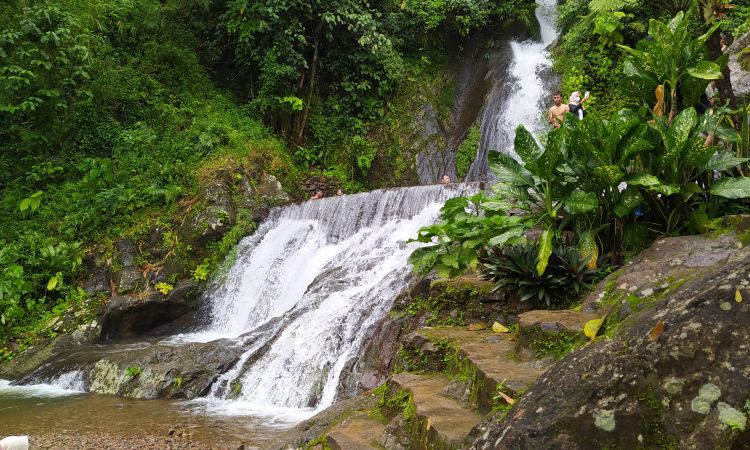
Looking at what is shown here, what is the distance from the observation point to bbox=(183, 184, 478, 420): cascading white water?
6715 millimetres

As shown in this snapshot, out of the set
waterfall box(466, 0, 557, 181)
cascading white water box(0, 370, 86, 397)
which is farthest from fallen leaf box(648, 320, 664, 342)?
waterfall box(466, 0, 557, 181)

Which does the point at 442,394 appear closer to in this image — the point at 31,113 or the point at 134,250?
the point at 134,250

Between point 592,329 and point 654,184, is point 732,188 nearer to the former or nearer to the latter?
point 654,184

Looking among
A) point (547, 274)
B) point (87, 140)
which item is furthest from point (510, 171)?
point (87, 140)

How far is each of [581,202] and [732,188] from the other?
1.16 metres

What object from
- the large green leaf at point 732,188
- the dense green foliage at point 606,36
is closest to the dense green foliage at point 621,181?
the large green leaf at point 732,188

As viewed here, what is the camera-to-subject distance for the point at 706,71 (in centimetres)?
458

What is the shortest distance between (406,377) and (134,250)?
27.3 ft

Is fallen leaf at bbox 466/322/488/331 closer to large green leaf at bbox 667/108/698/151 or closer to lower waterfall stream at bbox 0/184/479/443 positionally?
lower waterfall stream at bbox 0/184/479/443

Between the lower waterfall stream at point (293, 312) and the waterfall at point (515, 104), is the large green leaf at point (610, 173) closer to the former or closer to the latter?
the lower waterfall stream at point (293, 312)

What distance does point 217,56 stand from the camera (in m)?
15.7

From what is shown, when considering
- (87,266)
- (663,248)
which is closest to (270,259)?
(87,266)

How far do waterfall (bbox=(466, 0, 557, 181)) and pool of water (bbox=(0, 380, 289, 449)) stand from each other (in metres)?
8.90

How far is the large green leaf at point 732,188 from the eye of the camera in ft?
13.9
